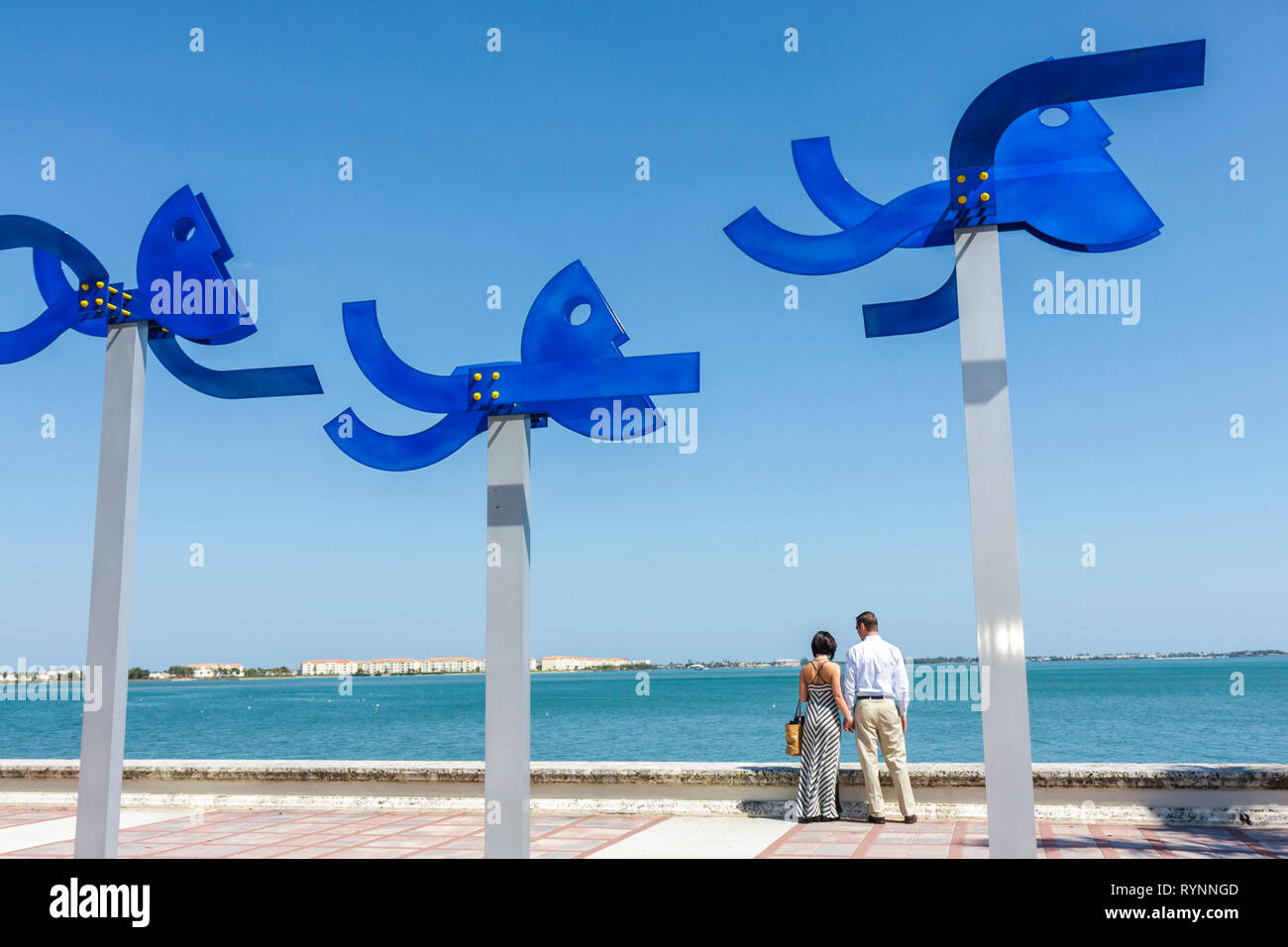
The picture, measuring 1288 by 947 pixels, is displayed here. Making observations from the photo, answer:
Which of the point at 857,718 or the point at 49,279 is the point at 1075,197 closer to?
the point at 857,718

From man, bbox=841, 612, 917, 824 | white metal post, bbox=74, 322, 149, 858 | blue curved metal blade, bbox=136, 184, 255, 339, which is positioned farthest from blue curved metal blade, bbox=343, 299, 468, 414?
man, bbox=841, 612, 917, 824

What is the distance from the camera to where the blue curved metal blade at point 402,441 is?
15.0 feet

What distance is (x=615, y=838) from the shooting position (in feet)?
21.1

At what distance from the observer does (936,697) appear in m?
93.3

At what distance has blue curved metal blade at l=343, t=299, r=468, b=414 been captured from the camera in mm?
4531

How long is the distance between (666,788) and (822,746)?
1.23 metres

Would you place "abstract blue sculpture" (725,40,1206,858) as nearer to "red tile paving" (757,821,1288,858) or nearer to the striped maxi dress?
"red tile paving" (757,821,1288,858)

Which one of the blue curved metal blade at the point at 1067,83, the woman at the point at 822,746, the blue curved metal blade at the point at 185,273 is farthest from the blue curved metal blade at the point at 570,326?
the woman at the point at 822,746

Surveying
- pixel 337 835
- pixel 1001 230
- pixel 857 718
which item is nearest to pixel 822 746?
pixel 857 718

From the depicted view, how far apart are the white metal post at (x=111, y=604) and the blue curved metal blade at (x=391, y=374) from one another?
1.02 m

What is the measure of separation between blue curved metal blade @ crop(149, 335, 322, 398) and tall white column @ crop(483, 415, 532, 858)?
1.13 metres
